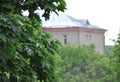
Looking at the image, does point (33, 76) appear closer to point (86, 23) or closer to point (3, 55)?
point (3, 55)

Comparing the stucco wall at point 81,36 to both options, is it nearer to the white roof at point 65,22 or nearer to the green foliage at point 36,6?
the white roof at point 65,22

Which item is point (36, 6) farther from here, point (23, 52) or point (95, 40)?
point (95, 40)

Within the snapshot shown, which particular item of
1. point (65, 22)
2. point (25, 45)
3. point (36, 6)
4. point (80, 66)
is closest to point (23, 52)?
point (25, 45)

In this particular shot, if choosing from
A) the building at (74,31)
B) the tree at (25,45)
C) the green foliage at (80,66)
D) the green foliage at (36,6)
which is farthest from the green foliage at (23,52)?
the building at (74,31)

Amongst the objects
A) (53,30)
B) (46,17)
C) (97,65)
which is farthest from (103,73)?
(46,17)

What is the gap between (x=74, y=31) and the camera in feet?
195

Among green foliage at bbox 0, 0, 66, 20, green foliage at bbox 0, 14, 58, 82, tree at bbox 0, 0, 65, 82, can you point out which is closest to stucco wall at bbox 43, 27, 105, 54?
green foliage at bbox 0, 0, 66, 20

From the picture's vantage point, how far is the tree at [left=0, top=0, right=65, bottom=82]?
3711mm

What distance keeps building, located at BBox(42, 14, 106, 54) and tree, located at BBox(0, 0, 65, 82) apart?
5168 centimetres

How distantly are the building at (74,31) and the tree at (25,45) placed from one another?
51681 mm

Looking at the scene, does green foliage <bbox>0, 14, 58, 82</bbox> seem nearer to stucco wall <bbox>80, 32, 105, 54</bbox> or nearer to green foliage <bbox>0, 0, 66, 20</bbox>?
green foliage <bbox>0, 0, 66, 20</bbox>

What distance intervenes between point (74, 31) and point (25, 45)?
181ft

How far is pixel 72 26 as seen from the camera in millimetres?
58438

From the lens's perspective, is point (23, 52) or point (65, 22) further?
point (65, 22)
